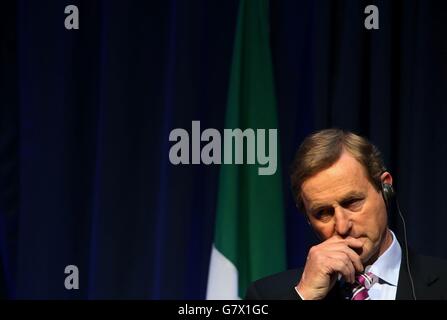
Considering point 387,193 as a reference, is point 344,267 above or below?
below

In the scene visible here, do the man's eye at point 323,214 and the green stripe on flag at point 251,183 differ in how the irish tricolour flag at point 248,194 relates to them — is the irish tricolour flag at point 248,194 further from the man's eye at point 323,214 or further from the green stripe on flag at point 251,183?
the man's eye at point 323,214

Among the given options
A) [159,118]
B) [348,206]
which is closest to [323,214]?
[348,206]

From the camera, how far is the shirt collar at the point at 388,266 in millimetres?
1915

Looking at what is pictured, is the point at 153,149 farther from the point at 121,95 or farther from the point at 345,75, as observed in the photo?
the point at 345,75

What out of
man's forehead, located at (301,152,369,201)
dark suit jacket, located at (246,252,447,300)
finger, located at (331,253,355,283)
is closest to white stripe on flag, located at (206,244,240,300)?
dark suit jacket, located at (246,252,447,300)

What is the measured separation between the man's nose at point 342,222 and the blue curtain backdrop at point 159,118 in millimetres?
937

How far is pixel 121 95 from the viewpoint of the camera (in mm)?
2904

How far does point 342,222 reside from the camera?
1.86 m

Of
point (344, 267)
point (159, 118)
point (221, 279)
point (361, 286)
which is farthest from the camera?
point (159, 118)

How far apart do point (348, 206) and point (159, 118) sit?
1.22m

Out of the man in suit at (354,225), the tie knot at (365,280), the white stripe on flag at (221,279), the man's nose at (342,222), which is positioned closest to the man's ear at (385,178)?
the man in suit at (354,225)

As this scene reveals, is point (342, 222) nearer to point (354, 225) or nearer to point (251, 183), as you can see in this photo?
point (354, 225)

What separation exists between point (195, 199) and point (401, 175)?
2.61ft

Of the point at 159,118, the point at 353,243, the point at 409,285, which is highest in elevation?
the point at 159,118
